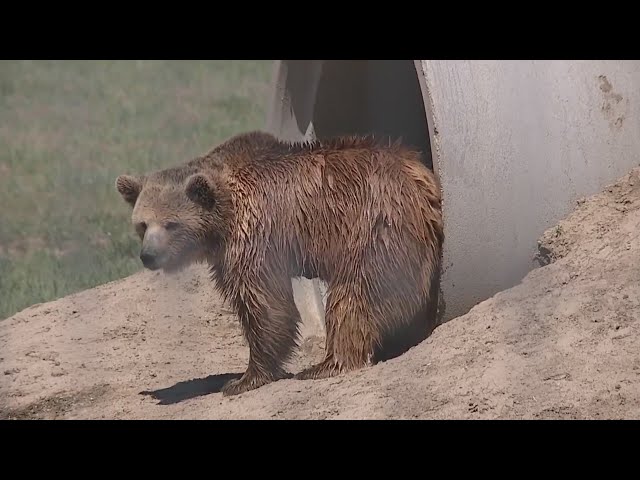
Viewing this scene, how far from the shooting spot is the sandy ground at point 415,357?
13.5 feet

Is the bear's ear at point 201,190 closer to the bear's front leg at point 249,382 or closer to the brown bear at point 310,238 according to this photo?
the brown bear at point 310,238

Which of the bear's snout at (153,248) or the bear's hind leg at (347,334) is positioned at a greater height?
the bear's snout at (153,248)

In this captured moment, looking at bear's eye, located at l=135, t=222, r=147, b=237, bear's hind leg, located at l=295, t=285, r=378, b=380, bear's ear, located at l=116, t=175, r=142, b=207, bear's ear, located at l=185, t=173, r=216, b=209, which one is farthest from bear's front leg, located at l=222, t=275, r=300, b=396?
bear's ear, located at l=116, t=175, r=142, b=207

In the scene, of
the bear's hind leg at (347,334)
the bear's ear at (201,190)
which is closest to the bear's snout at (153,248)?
the bear's ear at (201,190)

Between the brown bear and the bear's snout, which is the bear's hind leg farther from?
the bear's snout

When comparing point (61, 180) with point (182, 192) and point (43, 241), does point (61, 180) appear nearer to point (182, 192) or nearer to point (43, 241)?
point (43, 241)

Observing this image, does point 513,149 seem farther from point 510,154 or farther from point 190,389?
point 190,389

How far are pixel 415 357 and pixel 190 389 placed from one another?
4.70 ft

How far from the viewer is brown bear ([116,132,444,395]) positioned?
5.20 m

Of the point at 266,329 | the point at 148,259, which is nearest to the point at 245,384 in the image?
the point at 266,329

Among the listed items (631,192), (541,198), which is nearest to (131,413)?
(541,198)

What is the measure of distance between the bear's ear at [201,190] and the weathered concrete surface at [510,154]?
110 centimetres

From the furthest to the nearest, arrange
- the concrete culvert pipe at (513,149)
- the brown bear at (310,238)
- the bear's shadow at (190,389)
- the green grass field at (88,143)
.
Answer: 1. the green grass field at (88,143)
2. the bear's shadow at (190,389)
3. the brown bear at (310,238)
4. the concrete culvert pipe at (513,149)

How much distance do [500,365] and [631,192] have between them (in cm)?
133
